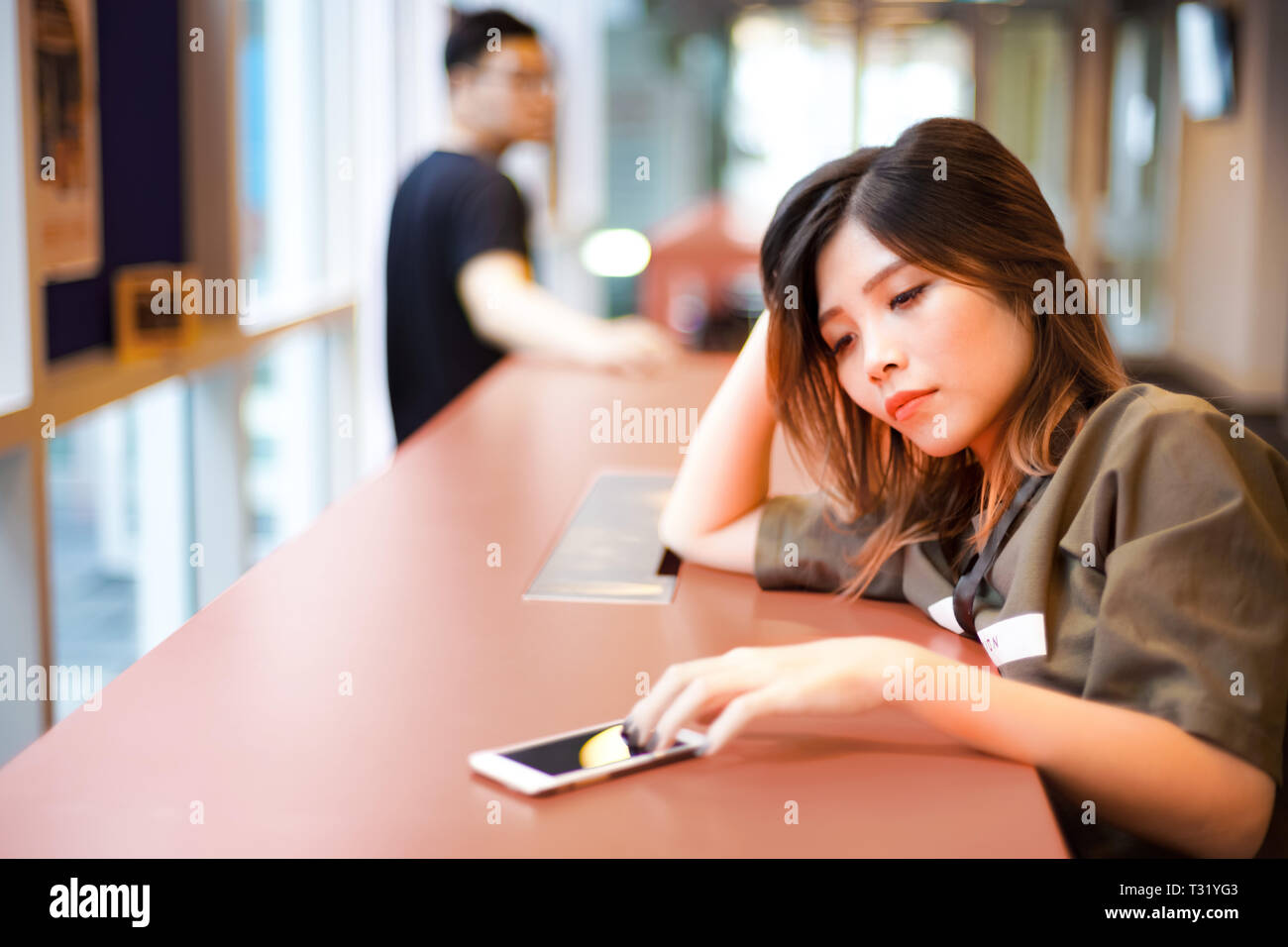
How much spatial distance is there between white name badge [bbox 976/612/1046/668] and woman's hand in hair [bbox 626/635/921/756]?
121mm

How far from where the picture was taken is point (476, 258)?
255 cm

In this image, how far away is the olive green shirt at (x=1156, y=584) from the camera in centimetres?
85

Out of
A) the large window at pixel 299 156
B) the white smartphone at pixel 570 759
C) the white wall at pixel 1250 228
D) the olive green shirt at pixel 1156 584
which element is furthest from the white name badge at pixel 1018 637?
the white wall at pixel 1250 228

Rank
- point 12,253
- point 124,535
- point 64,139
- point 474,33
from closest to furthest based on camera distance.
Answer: point 12,253
point 64,139
point 474,33
point 124,535

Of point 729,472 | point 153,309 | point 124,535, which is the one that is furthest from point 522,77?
point 124,535

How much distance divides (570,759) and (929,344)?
0.47 meters

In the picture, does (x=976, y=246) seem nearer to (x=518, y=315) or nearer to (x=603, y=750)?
(x=603, y=750)

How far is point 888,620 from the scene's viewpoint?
1.23m

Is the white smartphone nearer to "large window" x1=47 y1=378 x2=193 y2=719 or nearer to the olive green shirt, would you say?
the olive green shirt

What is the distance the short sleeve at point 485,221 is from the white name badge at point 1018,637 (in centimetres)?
173
